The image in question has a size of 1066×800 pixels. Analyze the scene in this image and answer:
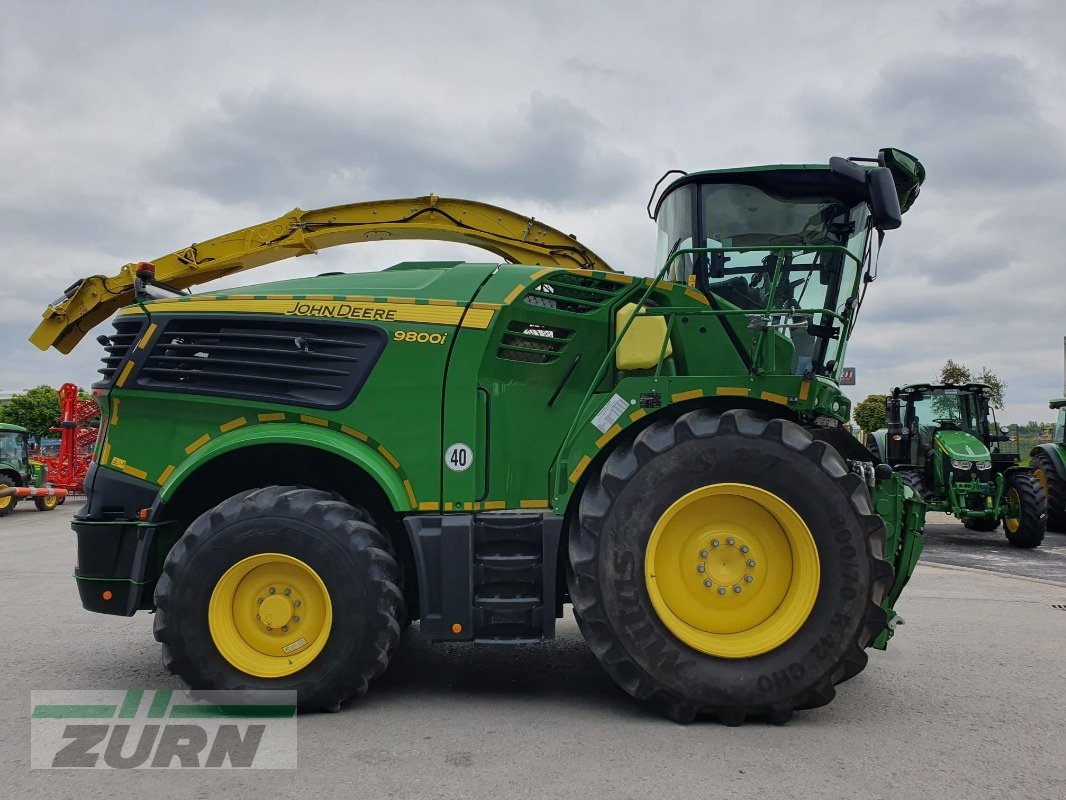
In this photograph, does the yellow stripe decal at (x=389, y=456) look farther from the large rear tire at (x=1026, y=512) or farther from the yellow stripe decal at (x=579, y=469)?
the large rear tire at (x=1026, y=512)

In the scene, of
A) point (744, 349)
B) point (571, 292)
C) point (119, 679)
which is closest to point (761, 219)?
point (744, 349)

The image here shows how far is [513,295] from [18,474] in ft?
61.3

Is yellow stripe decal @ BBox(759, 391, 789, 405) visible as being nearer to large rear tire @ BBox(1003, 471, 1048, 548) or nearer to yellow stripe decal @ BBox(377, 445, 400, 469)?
yellow stripe decal @ BBox(377, 445, 400, 469)

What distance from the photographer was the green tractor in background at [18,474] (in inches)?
680

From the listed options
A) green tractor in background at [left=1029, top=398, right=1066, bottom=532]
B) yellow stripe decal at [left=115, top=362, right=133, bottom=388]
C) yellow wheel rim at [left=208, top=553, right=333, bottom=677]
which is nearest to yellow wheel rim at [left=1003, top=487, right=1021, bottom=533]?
green tractor in background at [left=1029, top=398, right=1066, bottom=532]

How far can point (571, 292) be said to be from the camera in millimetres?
4301

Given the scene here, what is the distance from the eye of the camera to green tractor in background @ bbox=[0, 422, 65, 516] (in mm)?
17281

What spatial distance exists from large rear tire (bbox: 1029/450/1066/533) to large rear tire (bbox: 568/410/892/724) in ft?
39.2

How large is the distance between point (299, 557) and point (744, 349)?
2.59 metres

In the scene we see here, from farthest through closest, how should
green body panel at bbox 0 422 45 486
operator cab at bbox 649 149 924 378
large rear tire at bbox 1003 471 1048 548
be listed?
green body panel at bbox 0 422 45 486
large rear tire at bbox 1003 471 1048 548
operator cab at bbox 649 149 924 378

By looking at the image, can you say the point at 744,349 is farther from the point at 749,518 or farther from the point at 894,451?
the point at 894,451

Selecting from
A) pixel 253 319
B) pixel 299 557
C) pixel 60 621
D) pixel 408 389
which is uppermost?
pixel 253 319

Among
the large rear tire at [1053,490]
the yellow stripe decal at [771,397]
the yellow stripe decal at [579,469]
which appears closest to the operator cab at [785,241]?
the yellow stripe decal at [771,397]

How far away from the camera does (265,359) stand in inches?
162
